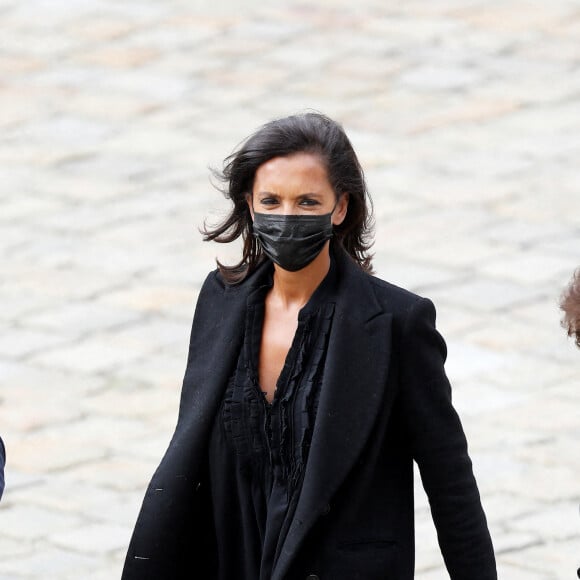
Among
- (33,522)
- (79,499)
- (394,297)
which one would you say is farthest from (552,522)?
(394,297)

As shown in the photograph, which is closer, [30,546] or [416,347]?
[416,347]

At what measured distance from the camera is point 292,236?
12.0 feet

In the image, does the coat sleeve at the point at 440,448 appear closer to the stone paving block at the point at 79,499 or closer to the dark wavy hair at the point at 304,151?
the dark wavy hair at the point at 304,151

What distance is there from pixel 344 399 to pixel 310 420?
94mm

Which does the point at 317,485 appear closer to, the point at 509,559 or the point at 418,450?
the point at 418,450

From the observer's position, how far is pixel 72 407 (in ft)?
24.8

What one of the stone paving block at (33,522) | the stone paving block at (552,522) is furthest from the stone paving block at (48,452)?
the stone paving block at (552,522)

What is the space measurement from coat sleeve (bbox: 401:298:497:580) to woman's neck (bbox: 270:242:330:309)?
9.3 inches

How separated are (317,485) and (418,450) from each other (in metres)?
0.25

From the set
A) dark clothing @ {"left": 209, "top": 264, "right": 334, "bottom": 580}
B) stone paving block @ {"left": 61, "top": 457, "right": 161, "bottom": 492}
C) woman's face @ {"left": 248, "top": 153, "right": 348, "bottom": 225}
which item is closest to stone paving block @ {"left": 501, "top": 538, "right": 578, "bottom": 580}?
stone paving block @ {"left": 61, "top": 457, "right": 161, "bottom": 492}

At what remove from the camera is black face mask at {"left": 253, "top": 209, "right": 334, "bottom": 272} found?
12.1 ft

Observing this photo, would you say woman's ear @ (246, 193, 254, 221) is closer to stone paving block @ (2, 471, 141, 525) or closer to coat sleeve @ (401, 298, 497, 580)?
coat sleeve @ (401, 298, 497, 580)

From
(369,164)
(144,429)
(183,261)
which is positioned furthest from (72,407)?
(369,164)

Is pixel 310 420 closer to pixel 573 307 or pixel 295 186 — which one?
pixel 295 186
